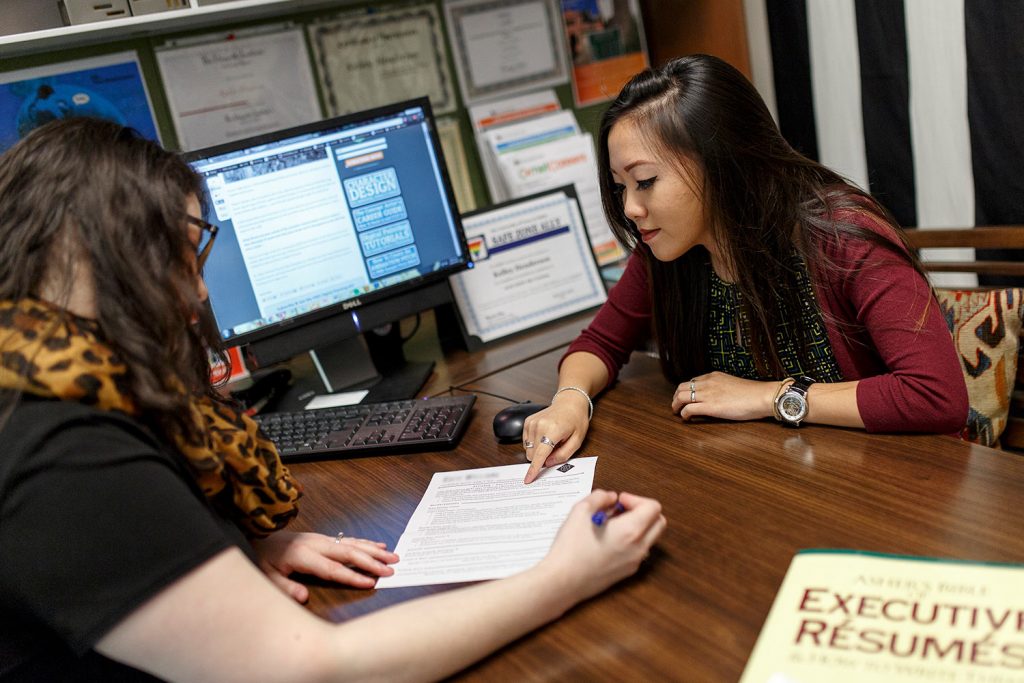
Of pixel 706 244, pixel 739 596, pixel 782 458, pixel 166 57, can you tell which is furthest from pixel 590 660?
pixel 166 57

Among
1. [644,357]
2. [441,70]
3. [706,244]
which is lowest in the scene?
[644,357]

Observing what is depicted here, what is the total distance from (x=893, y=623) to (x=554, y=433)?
54 centimetres

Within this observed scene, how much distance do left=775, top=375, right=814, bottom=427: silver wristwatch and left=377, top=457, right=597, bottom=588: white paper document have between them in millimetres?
267

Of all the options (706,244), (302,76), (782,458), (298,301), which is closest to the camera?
(782,458)

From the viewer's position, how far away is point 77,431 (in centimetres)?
68

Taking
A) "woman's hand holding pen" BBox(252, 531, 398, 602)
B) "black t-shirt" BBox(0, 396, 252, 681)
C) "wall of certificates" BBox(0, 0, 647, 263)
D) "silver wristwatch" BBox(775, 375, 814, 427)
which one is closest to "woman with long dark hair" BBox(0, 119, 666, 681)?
"black t-shirt" BBox(0, 396, 252, 681)

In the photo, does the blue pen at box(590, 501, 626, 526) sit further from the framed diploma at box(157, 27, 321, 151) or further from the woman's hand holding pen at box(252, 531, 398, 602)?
the framed diploma at box(157, 27, 321, 151)

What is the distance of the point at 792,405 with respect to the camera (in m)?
1.14

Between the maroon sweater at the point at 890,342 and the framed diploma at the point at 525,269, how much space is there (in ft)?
2.37

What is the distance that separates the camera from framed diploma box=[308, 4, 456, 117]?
192cm

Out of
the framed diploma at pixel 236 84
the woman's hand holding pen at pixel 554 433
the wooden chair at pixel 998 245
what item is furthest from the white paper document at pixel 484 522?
the framed diploma at pixel 236 84

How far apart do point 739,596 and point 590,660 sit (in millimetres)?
157

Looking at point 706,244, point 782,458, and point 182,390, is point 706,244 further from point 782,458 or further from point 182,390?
point 182,390

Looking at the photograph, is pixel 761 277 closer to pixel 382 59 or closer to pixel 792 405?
pixel 792 405
